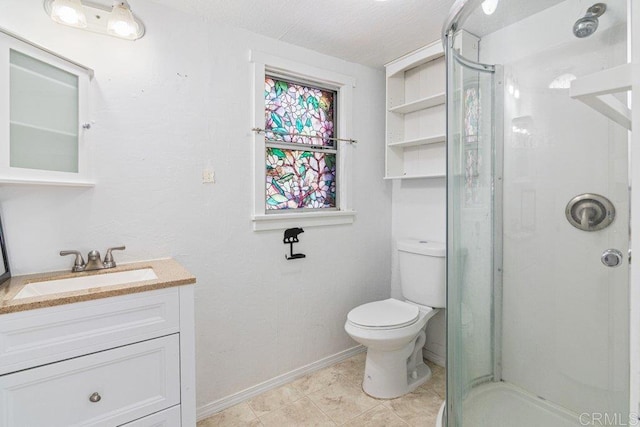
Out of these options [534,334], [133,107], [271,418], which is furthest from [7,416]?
[534,334]

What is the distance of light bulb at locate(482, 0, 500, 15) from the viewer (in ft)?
4.07

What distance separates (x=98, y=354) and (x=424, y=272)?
1.75 meters

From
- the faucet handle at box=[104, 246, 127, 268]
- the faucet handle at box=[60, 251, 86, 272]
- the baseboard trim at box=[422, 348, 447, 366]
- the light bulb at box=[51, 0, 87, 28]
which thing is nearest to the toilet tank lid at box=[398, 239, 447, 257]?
the baseboard trim at box=[422, 348, 447, 366]

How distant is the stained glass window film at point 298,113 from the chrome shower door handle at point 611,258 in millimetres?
1632

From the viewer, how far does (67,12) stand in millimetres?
1323

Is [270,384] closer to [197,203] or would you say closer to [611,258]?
[197,203]

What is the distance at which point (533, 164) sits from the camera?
3.99 ft

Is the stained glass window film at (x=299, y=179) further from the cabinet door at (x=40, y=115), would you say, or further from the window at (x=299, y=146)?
the cabinet door at (x=40, y=115)

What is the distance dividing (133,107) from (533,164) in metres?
1.80

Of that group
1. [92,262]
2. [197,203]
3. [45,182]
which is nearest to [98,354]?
[92,262]

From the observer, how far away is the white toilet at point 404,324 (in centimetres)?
184

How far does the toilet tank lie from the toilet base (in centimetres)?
34

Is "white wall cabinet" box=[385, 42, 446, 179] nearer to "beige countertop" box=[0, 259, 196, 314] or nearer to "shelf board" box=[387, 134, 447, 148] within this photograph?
"shelf board" box=[387, 134, 447, 148]

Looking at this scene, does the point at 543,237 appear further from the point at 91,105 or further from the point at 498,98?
the point at 91,105
